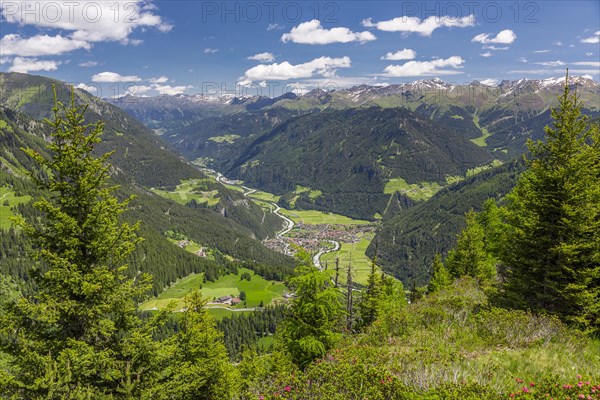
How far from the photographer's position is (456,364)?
1211cm

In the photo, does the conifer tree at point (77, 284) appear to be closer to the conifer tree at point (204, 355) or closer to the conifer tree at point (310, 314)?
the conifer tree at point (204, 355)

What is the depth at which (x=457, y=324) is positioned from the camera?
18.0m

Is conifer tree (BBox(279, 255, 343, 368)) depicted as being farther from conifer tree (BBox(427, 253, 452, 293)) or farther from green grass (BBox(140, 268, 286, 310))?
green grass (BBox(140, 268, 286, 310))

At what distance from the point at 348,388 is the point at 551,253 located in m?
16.9

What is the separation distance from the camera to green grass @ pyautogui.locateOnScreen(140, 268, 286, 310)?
166750mm

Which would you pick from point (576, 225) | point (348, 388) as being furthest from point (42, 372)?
point (576, 225)

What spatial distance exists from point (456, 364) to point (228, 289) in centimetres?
17489

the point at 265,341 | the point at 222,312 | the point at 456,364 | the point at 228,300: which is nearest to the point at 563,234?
the point at 456,364

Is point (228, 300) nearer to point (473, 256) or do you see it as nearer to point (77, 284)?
point (473, 256)

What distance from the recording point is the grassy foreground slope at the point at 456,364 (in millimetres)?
9414

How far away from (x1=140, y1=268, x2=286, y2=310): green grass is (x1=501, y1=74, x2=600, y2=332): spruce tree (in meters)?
Result: 151

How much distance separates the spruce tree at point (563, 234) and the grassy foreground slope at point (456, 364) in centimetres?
333

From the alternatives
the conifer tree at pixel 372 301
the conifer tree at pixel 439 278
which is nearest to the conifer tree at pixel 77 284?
the conifer tree at pixel 372 301

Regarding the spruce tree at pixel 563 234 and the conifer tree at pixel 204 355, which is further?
the conifer tree at pixel 204 355
